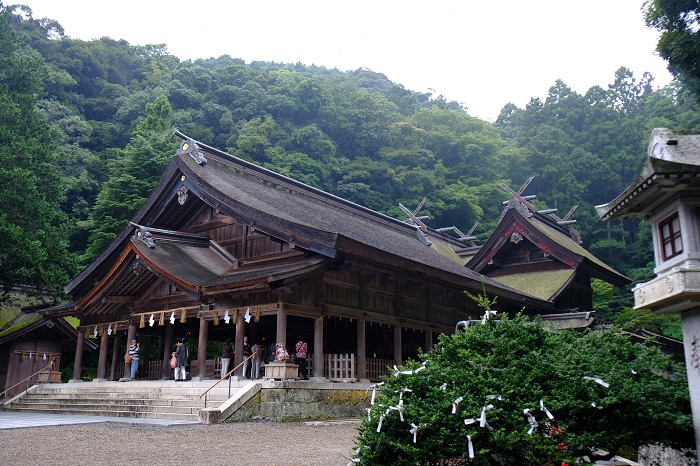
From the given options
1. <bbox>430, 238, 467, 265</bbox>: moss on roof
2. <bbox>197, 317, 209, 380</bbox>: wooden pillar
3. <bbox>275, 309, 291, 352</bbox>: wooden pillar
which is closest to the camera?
<bbox>275, 309, 291, 352</bbox>: wooden pillar

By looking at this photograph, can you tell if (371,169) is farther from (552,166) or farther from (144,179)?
(144,179)

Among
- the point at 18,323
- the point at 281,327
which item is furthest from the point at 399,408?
the point at 18,323

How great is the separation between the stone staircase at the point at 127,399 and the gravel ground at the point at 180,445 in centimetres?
203

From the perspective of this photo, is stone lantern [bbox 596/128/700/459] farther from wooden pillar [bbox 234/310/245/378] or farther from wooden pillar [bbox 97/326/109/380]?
wooden pillar [bbox 97/326/109/380]

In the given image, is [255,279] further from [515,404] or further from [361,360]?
[515,404]

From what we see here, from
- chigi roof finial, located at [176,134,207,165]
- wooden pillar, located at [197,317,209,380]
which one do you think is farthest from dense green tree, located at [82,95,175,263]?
wooden pillar, located at [197,317,209,380]

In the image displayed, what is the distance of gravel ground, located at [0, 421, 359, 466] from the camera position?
28.9ft

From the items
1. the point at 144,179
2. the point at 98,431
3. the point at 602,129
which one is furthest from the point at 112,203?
the point at 602,129

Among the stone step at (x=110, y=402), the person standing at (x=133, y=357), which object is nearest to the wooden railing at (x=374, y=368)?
the stone step at (x=110, y=402)

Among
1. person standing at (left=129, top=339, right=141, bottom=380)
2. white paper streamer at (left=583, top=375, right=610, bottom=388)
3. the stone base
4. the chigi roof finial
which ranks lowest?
white paper streamer at (left=583, top=375, right=610, bottom=388)

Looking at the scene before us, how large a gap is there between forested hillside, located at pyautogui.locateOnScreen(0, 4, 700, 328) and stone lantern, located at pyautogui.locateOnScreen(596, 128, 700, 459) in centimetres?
3520

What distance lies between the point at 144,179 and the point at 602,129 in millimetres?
44334

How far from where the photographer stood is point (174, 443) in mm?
10430

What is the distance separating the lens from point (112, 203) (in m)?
35.1
